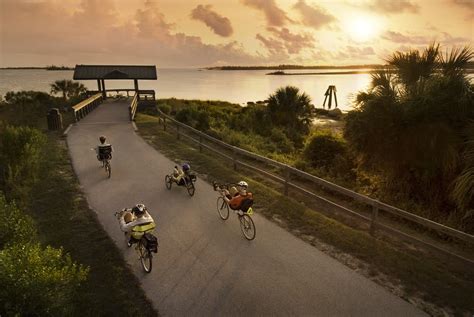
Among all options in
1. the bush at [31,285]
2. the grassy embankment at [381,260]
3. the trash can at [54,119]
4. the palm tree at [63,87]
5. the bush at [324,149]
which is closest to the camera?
the bush at [31,285]

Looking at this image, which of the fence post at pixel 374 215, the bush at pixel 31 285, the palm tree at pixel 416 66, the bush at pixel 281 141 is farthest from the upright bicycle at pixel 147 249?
the bush at pixel 281 141

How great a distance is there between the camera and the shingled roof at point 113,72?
3742 centimetres

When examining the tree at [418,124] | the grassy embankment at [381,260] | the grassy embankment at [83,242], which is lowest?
the grassy embankment at [83,242]

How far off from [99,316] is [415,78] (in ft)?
38.9

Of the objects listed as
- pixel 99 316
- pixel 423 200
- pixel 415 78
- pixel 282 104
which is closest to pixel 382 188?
pixel 423 200

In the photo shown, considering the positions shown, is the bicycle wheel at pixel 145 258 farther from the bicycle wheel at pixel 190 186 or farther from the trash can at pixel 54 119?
the trash can at pixel 54 119

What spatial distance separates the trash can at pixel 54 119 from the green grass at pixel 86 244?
10439 millimetres

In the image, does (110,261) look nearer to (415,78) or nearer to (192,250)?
(192,250)

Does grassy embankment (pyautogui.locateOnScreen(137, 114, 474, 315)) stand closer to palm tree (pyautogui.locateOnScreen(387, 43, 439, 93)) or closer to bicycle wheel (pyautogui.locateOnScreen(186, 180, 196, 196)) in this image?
bicycle wheel (pyautogui.locateOnScreen(186, 180, 196, 196))

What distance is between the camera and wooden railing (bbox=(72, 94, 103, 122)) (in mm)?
25422

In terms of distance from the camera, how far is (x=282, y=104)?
29219 millimetres

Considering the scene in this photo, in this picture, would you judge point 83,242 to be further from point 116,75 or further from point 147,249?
point 116,75

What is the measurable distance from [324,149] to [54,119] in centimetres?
1726

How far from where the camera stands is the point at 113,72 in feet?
122
